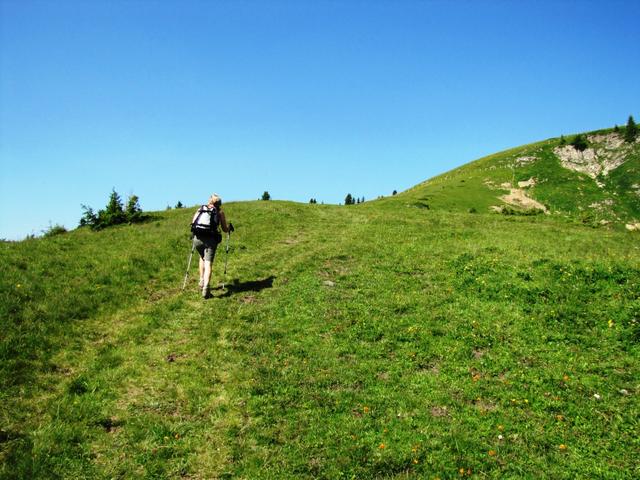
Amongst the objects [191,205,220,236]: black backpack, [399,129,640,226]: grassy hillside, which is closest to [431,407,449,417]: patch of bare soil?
[191,205,220,236]: black backpack

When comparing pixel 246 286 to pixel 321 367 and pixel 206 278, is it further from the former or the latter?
pixel 321 367

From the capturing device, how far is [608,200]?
63.9 m

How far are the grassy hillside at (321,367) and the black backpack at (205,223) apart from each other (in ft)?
9.17

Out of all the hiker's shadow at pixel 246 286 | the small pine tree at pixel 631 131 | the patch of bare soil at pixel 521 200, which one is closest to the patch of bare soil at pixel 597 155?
the small pine tree at pixel 631 131

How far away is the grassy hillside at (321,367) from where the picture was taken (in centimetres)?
858

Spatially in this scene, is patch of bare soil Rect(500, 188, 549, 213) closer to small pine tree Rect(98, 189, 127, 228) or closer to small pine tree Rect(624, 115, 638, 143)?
small pine tree Rect(624, 115, 638, 143)

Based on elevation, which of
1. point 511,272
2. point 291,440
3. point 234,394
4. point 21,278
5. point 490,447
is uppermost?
point 21,278

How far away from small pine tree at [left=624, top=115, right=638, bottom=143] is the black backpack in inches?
3593

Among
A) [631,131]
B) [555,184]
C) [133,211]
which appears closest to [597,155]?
[631,131]

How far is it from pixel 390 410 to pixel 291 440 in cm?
259

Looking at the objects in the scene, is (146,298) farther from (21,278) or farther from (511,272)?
(511,272)

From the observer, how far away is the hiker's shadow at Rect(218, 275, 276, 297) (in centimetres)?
1819

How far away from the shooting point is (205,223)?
57.4ft

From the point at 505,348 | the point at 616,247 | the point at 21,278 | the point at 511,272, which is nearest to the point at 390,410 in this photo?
the point at 505,348
